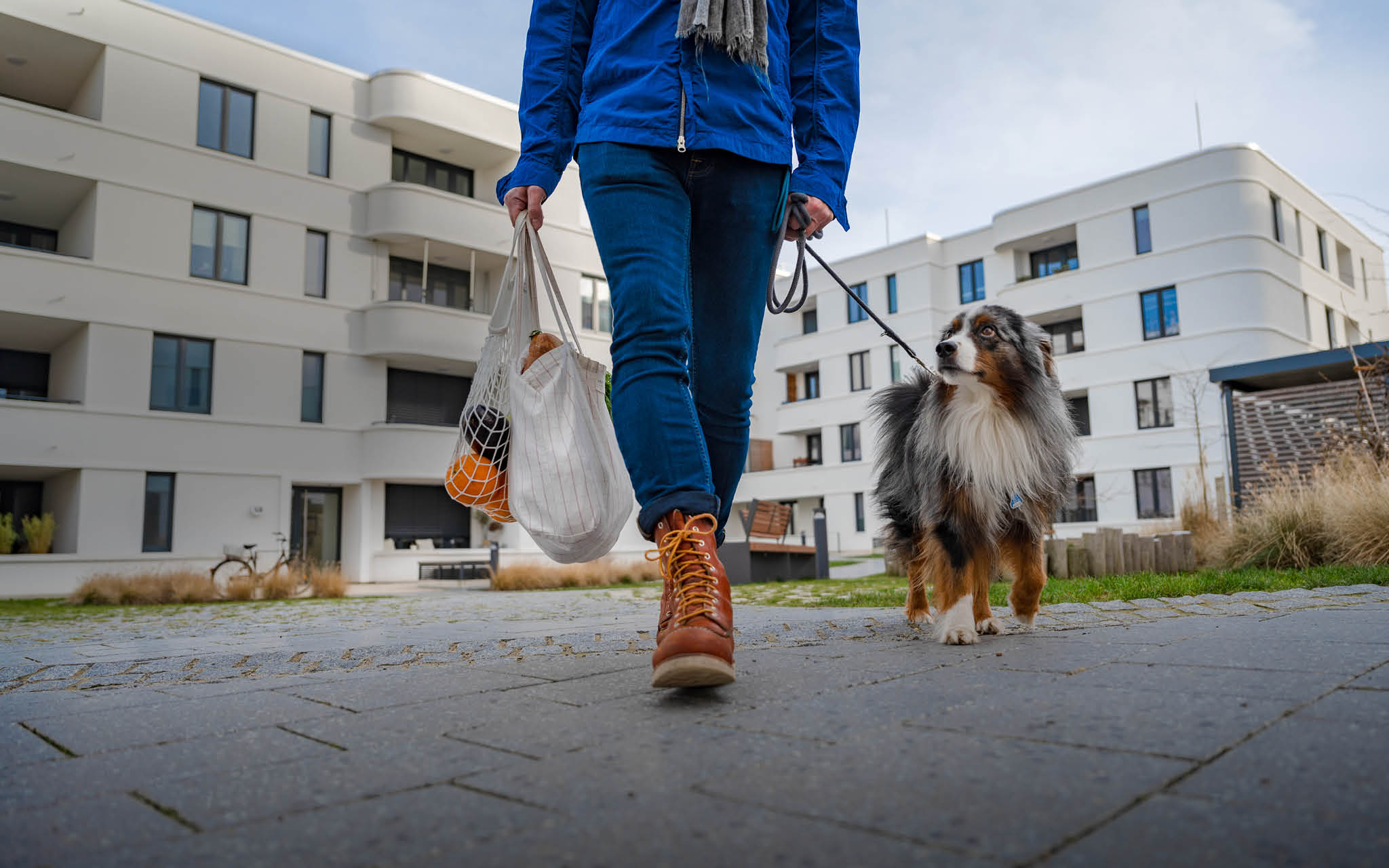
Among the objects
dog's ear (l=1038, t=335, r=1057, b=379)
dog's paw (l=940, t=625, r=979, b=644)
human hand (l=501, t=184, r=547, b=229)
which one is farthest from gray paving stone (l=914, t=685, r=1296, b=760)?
dog's ear (l=1038, t=335, r=1057, b=379)

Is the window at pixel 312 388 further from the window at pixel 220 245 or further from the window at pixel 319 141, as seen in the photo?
the window at pixel 319 141

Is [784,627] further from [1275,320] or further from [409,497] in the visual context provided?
[1275,320]

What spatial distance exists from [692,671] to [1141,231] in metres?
31.0

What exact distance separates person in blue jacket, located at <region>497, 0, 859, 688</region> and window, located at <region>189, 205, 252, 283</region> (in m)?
19.8

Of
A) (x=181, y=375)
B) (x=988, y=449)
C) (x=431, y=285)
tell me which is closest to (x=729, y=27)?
(x=988, y=449)

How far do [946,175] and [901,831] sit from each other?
18.8m

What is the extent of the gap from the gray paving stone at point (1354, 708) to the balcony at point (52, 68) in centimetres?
2253

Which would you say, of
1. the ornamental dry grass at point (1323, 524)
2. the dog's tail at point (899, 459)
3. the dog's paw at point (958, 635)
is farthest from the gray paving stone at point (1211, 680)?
the ornamental dry grass at point (1323, 524)

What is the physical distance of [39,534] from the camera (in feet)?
55.8

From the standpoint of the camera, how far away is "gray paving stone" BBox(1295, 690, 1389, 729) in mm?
1343

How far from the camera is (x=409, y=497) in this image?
22.5 metres

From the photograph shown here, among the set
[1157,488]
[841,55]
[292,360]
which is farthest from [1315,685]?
[1157,488]

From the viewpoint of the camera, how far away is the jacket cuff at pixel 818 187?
272cm

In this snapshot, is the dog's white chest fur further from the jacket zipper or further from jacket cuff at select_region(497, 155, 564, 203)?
jacket cuff at select_region(497, 155, 564, 203)
